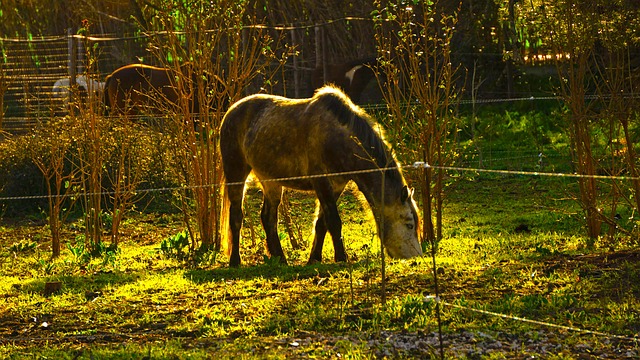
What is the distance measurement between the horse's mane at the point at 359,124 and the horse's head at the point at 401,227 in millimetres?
384

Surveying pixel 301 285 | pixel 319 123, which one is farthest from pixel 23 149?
pixel 301 285

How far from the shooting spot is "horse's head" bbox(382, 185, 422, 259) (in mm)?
9203

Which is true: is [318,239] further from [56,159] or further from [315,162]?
[56,159]

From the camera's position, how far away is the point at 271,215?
10531mm

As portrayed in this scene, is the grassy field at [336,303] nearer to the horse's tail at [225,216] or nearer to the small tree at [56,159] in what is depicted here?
the horse's tail at [225,216]

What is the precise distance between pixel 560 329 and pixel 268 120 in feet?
14.8

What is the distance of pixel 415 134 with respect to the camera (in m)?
10.7

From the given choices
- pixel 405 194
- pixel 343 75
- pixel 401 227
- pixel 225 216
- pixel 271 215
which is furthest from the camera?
pixel 343 75

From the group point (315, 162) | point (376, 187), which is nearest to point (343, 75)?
point (315, 162)

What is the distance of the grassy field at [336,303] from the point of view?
21.2 ft

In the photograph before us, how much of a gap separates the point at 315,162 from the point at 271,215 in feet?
3.11

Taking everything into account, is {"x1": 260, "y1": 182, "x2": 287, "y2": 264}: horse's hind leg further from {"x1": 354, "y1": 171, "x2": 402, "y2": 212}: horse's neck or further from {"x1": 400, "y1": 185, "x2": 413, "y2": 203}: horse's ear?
{"x1": 400, "y1": 185, "x2": 413, "y2": 203}: horse's ear

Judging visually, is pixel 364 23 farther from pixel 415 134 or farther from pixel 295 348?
pixel 295 348

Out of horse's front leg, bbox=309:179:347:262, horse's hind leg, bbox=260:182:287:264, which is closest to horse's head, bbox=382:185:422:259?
horse's front leg, bbox=309:179:347:262
